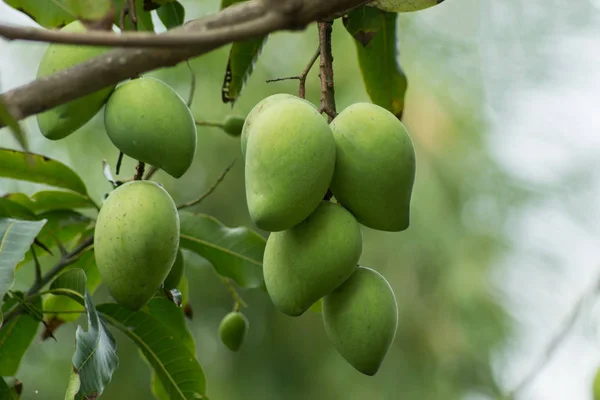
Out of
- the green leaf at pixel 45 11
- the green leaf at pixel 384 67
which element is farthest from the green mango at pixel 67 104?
the green leaf at pixel 384 67

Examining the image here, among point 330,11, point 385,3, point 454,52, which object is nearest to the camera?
point 330,11

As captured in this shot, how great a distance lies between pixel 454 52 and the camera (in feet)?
17.1

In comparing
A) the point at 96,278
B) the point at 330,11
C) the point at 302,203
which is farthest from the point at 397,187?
the point at 96,278

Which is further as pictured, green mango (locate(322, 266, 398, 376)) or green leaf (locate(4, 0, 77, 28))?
green leaf (locate(4, 0, 77, 28))

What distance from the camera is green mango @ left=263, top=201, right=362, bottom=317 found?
82 cm

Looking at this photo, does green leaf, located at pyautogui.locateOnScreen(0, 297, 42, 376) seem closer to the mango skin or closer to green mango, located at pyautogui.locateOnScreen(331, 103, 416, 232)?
the mango skin

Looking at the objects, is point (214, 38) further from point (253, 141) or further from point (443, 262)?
point (443, 262)

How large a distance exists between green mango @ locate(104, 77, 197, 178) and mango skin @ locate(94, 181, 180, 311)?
0.05 meters

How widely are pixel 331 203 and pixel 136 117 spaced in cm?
24

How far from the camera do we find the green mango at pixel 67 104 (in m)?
0.86

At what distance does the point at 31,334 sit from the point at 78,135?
3.58m

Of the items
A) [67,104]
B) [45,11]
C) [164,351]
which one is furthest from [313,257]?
[45,11]

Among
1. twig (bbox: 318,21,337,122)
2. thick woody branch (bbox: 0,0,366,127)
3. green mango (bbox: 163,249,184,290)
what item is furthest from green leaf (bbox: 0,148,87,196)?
thick woody branch (bbox: 0,0,366,127)

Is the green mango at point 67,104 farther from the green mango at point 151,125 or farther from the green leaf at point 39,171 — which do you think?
the green leaf at point 39,171
